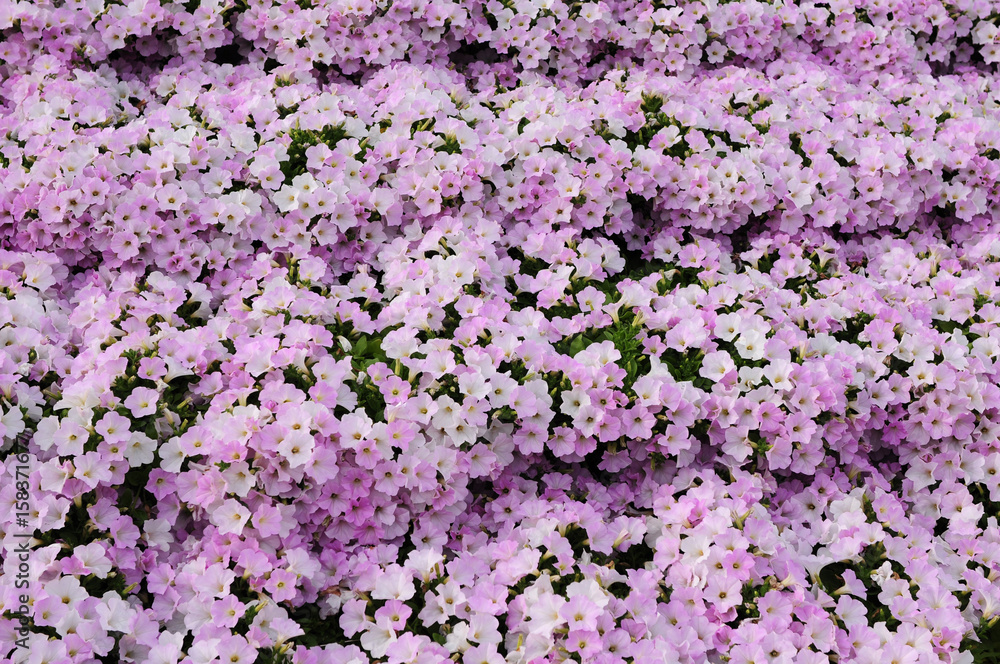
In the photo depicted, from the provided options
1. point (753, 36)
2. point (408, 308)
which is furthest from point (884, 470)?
point (753, 36)

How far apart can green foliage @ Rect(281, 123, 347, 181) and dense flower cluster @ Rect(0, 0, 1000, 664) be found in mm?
21

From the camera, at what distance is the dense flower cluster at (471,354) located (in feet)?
10.9

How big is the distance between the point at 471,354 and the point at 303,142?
6.78 ft

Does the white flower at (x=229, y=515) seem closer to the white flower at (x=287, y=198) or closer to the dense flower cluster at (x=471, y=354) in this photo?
the dense flower cluster at (x=471, y=354)

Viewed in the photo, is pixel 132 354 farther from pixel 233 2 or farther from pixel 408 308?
pixel 233 2

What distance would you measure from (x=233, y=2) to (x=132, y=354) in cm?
345

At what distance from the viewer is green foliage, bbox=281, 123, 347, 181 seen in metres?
5.02

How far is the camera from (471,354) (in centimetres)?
383

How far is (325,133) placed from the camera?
5156 mm

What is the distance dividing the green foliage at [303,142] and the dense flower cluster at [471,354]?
21 mm

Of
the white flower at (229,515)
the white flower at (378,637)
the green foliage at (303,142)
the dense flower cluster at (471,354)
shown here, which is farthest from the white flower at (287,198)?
the white flower at (378,637)

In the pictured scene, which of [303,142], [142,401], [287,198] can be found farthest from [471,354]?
[303,142]

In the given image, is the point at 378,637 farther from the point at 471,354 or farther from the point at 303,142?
the point at 303,142

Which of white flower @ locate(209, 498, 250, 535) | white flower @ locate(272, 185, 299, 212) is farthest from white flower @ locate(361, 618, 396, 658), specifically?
white flower @ locate(272, 185, 299, 212)
